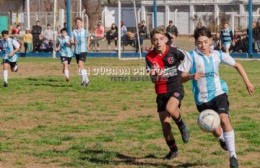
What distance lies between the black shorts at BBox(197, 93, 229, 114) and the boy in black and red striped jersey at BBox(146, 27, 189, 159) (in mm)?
617

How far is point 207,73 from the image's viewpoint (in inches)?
383

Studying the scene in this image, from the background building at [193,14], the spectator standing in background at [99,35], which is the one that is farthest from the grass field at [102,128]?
the background building at [193,14]

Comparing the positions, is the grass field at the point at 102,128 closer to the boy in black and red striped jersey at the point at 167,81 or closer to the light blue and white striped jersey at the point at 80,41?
the boy in black and red striped jersey at the point at 167,81

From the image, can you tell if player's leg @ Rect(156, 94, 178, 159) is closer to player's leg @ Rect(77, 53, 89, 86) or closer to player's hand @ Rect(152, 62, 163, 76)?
player's hand @ Rect(152, 62, 163, 76)

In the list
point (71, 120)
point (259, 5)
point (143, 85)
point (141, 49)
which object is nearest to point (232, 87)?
point (143, 85)

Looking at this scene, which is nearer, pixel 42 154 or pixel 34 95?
pixel 42 154

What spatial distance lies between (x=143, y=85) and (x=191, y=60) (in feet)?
41.4

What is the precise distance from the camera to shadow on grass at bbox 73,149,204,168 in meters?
9.84

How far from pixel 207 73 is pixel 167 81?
82 centimetres

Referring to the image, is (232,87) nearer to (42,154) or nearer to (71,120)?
(71,120)

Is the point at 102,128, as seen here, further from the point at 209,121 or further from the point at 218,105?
the point at 209,121

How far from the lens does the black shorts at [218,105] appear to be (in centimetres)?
948

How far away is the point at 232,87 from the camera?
21.3 m

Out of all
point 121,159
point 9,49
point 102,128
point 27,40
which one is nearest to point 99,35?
point 27,40
